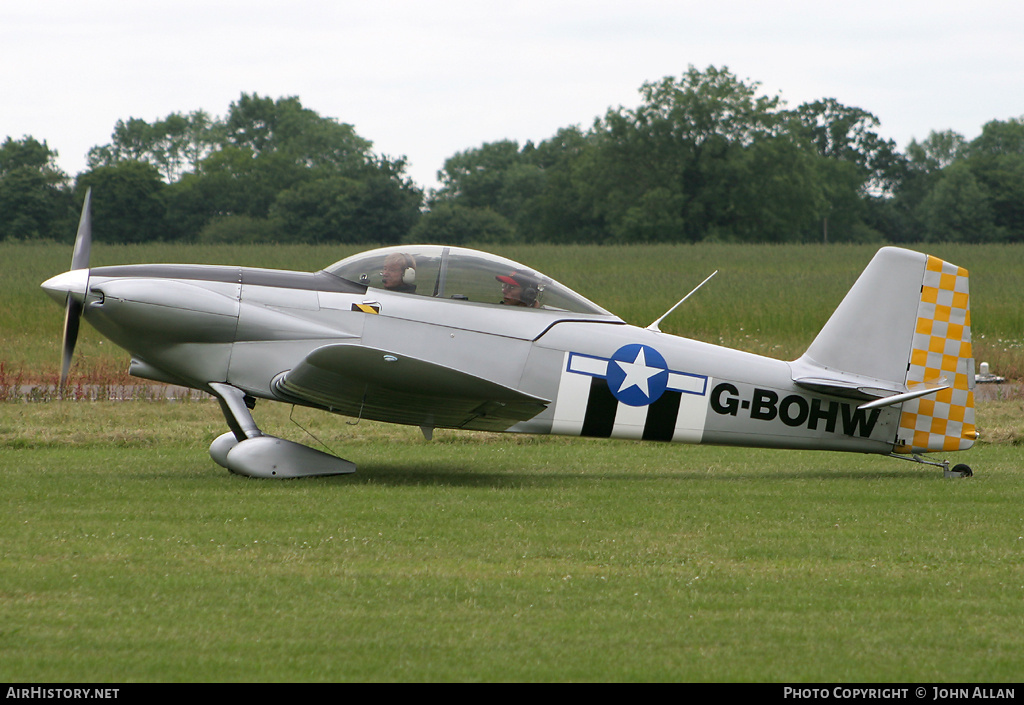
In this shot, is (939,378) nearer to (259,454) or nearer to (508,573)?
(508,573)

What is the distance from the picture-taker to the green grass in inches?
154

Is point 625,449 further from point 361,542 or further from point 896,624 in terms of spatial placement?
point 896,624

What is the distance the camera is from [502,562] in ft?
18.3

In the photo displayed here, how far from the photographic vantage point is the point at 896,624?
439cm

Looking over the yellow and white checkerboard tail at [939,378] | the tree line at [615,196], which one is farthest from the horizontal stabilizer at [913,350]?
the tree line at [615,196]

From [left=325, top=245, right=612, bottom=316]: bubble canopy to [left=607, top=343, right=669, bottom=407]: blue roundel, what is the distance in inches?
24.3

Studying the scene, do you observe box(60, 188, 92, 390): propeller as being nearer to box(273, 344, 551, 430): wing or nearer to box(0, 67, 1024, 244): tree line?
box(273, 344, 551, 430): wing

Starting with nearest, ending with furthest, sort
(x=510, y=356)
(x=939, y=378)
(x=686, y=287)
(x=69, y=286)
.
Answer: (x=69, y=286)
(x=510, y=356)
(x=939, y=378)
(x=686, y=287)

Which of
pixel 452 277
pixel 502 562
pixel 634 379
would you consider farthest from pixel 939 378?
pixel 502 562

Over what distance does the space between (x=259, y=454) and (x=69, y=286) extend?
2.05 metres

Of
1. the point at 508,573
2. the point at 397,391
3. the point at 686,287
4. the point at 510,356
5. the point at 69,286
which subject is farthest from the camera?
the point at 686,287

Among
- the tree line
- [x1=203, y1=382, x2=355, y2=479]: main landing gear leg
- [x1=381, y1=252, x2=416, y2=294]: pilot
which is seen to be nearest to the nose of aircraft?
[x1=203, y1=382, x2=355, y2=479]: main landing gear leg

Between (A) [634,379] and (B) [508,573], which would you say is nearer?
(B) [508,573]

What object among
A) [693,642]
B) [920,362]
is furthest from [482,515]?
[920,362]
